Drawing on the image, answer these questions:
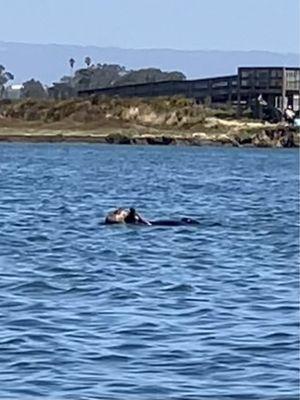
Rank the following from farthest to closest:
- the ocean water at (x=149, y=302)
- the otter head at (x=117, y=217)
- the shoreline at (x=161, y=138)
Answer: the shoreline at (x=161, y=138)
the otter head at (x=117, y=217)
the ocean water at (x=149, y=302)

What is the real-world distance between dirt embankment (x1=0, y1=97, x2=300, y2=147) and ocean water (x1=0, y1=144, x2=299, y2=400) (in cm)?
7261

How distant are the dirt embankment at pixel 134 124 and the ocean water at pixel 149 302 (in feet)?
238

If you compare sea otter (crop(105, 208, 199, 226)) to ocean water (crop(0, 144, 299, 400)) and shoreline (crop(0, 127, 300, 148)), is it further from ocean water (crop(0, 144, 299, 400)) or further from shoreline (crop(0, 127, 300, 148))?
shoreline (crop(0, 127, 300, 148))

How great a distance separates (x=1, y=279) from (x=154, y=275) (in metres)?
2.40

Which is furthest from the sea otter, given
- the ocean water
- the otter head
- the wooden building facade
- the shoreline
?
the wooden building facade

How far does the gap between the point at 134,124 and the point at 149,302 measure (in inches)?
4061

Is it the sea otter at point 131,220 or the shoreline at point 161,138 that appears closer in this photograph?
the sea otter at point 131,220

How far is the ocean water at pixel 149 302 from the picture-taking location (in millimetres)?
14461

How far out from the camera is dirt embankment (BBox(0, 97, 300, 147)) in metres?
115

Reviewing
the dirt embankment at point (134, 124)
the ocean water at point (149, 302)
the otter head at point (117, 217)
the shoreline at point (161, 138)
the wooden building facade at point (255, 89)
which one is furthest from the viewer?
the wooden building facade at point (255, 89)

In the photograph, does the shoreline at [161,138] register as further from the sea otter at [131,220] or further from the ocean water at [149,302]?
the sea otter at [131,220]

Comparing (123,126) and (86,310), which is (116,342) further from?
(123,126)

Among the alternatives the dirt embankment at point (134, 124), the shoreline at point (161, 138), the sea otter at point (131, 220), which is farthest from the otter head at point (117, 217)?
the dirt embankment at point (134, 124)

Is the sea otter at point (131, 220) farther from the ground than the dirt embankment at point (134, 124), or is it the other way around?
the sea otter at point (131, 220)
